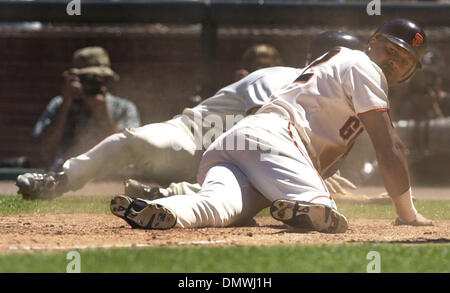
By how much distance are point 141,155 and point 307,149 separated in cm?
183

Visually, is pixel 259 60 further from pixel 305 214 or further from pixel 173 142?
pixel 305 214

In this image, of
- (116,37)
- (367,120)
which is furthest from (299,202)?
(116,37)

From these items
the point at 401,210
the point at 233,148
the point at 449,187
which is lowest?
the point at 449,187

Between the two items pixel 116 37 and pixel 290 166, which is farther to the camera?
pixel 116 37

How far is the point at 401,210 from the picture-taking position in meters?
5.32

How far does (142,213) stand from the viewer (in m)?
4.72

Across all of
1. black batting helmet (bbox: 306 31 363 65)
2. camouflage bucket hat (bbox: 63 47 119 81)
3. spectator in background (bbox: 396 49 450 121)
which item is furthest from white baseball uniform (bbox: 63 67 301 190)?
spectator in background (bbox: 396 49 450 121)

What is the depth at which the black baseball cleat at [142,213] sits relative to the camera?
4.66 meters

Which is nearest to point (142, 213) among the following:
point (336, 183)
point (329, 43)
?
point (329, 43)

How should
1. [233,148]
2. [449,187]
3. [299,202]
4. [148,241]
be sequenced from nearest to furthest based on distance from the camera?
1. [148,241]
2. [299,202]
3. [233,148]
4. [449,187]

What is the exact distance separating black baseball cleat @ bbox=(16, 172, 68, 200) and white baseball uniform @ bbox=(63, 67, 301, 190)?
2.6 inches

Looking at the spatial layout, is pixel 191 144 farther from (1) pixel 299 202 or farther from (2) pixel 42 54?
(2) pixel 42 54

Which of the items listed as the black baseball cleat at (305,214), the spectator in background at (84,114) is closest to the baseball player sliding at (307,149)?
the black baseball cleat at (305,214)

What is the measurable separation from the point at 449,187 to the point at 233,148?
16.2 ft
